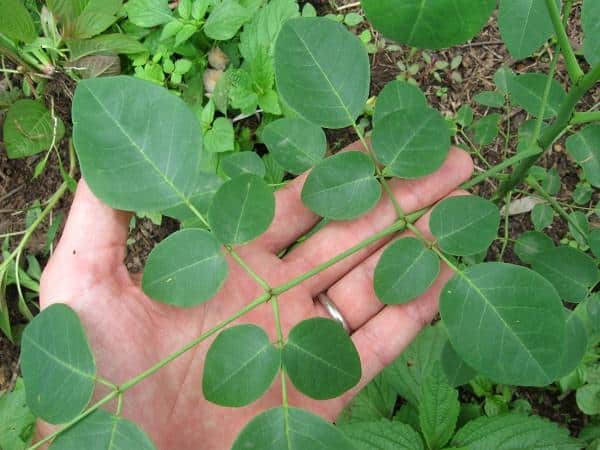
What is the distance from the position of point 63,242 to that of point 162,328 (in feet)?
1.13

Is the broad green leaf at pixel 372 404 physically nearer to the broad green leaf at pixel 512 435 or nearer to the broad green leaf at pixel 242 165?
the broad green leaf at pixel 512 435

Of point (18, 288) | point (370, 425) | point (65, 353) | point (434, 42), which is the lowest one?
point (370, 425)

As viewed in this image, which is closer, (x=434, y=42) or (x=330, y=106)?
(x=434, y=42)

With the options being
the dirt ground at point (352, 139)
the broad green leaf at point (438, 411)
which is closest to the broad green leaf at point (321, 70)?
the broad green leaf at point (438, 411)

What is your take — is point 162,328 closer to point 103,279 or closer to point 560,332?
point 103,279

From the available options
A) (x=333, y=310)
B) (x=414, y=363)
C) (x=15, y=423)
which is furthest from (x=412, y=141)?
(x=15, y=423)

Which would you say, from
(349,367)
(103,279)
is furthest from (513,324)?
(103,279)

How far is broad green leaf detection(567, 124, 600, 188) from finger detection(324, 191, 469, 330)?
1.28 feet

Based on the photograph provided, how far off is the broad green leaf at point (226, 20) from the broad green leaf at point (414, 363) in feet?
4.76

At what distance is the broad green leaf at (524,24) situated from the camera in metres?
1.26

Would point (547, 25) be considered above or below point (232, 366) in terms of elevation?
above

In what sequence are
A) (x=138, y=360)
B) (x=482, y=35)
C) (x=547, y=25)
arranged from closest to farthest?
(x=547, y=25) → (x=138, y=360) → (x=482, y=35)

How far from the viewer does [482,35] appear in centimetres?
255

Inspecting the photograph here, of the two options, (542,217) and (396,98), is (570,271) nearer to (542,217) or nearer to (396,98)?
(542,217)
